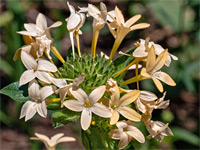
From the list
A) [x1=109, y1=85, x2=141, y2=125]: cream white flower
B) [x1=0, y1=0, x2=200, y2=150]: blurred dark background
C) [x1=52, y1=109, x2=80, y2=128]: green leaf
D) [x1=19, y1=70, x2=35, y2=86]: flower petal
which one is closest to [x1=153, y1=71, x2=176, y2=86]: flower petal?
[x1=109, y1=85, x2=141, y2=125]: cream white flower

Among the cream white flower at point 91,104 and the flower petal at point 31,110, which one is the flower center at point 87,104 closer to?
the cream white flower at point 91,104

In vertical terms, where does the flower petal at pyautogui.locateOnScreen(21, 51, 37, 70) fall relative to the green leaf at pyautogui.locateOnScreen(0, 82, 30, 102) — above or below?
above

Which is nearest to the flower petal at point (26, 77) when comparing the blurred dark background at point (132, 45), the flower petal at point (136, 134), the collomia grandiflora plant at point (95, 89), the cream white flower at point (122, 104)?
the collomia grandiflora plant at point (95, 89)

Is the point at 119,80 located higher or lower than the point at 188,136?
higher

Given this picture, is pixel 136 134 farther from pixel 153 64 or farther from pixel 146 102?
pixel 153 64

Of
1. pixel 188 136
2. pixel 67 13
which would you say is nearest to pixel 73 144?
pixel 188 136

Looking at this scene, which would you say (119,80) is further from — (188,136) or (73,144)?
(73,144)

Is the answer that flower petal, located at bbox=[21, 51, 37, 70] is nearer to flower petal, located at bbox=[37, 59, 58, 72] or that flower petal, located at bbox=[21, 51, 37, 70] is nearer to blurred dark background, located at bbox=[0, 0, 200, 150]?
flower petal, located at bbox=[37, 59, 58, 72]
